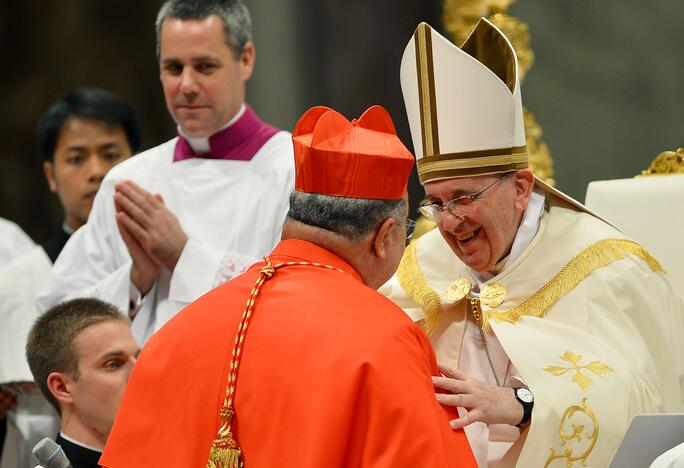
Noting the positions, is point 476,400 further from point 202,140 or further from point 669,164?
point 202,140

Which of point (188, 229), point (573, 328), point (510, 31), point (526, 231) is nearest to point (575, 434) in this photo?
point (573, 328)

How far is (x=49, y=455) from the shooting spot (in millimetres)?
2709

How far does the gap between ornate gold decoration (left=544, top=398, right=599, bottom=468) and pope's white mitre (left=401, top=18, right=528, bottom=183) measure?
0.68m

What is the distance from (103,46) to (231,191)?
285 cm

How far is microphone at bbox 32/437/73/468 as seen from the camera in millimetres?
2705

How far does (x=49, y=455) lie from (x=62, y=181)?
107 inches

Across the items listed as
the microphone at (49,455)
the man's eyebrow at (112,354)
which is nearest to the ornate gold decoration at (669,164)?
the man's eyebrow at (112,354)

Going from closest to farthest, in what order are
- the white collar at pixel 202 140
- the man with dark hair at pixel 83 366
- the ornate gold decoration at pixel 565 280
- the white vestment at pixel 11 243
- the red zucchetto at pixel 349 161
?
the red zucchetto at pixel 349 161, the ornate gold decoration at pixel 565 280, the man with dark hair at pixel 83 366, the white collar at pixel 202 140, the white vestment at pixel 11 243

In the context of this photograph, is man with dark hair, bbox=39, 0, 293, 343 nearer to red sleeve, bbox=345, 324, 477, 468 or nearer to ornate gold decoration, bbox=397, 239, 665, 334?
ornate gold decoration, bbox=397, 239, 665, 334

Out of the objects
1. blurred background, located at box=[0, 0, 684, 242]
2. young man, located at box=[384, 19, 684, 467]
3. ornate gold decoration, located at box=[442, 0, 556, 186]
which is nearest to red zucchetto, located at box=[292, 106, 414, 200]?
young man, located at box=[384, 19, 684, 467]

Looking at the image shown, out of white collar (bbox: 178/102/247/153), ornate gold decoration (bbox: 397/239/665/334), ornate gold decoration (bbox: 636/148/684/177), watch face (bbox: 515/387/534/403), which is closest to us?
watch face (bbox: 515/387/534/403)

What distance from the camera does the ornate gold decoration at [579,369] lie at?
3130mm

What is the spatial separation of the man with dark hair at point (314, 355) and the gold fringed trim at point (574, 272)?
0.69m

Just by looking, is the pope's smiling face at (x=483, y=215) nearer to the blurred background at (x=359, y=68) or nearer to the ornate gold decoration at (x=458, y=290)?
the ornate gold decoration at (x=458, y=290)
